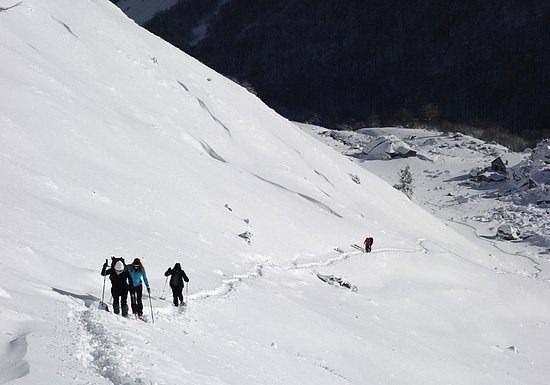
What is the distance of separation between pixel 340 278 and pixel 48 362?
2161 centimetres

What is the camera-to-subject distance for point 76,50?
40250 mm

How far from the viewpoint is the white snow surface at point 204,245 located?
1322cm

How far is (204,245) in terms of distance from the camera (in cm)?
2639

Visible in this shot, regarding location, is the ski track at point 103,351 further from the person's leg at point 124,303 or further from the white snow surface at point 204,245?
the person's leg at point 124,303

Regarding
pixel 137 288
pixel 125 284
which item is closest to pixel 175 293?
pixel 137 288

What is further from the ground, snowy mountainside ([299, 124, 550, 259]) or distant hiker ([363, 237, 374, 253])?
snowy mountainside ([299, 124, 550, 259])

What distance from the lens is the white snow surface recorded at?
13219 millimetres

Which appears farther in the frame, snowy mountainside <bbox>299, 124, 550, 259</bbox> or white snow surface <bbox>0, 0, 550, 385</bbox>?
A: snowy mountainside <bbox>299, 124, 550, 259</bbox>

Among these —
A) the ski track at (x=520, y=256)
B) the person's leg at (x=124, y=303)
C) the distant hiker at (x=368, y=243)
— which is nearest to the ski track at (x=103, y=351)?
the person's leg at (x=124, y=303)

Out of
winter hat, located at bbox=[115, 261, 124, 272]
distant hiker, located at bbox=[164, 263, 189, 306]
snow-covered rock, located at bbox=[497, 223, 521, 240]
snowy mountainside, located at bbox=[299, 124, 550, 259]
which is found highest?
snowy mountainside, located at bbox=[299, 124, 550, 259]

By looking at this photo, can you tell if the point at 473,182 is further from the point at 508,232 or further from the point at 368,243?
the point at 368,243

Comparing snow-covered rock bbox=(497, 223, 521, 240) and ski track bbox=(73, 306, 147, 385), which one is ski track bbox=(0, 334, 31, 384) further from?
snow-covered rock bbox=(497, 223, 521, 240)

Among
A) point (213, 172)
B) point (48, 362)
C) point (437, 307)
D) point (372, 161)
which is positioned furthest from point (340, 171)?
point (372, 161)

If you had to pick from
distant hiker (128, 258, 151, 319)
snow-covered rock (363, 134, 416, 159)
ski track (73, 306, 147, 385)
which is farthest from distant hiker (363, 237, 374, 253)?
snow-covered rock (363, 134, 416, 159)
